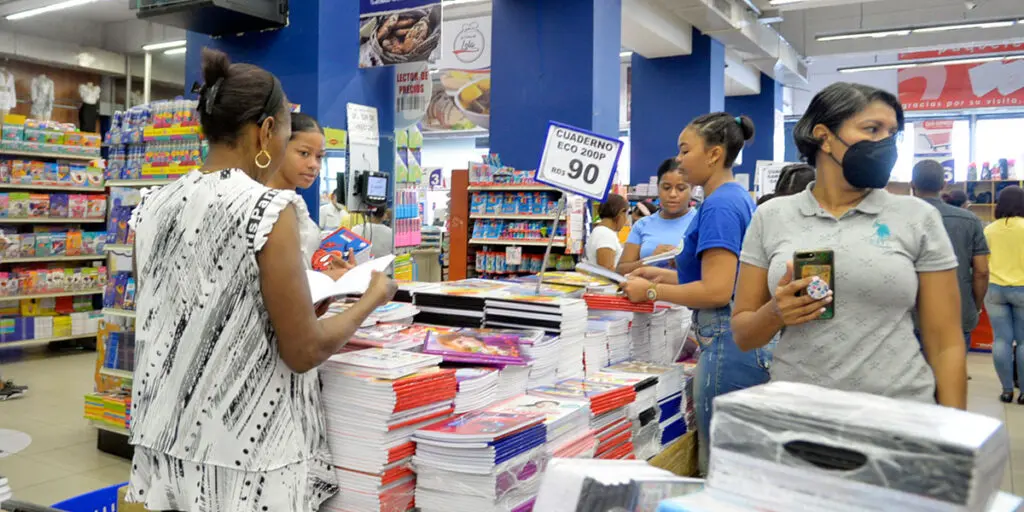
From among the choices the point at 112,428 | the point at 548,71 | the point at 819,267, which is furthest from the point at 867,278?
the point at 548,71

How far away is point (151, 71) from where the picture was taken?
1523 cm

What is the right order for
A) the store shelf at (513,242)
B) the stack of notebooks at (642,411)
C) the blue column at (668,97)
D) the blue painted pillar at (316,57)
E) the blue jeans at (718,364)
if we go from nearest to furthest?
the blue jeans at (718,364)
the stack of notebooks at (642,411)
the blue painted pillar at (316,57)
the store shelf at (513,242)
the blue column at (668,97)

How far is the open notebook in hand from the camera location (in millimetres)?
1688

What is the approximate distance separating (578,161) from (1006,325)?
5.59 meters

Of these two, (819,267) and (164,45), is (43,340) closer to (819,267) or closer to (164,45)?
(164,45)

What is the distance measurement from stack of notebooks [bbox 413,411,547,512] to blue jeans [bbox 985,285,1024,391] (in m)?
6.39

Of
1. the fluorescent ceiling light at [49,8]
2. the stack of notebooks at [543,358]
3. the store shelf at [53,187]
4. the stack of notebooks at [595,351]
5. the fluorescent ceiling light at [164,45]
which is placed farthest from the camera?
the fluorescent ceiling light at [164,45]

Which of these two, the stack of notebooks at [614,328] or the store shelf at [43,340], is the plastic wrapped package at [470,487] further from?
the store shelf at [43,340]

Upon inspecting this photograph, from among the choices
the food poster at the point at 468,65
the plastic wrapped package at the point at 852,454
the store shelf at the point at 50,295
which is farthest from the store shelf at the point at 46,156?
the plastic wrapped package at the point at 852,454

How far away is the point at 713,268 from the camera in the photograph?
7.93 feet

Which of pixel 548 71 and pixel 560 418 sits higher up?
pixel 548 71

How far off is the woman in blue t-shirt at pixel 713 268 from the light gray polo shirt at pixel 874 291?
1.87 ft

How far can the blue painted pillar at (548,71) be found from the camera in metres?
8.86

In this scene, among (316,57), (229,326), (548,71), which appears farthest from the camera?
(548,71)
